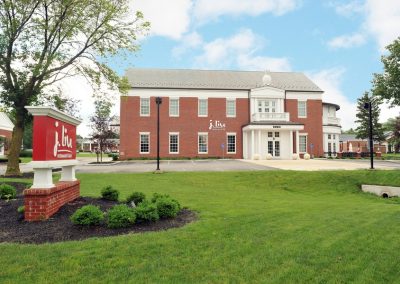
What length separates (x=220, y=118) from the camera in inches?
1490

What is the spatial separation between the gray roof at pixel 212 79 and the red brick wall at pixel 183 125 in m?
1.78

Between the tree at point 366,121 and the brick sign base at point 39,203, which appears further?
the tree at point 366,121

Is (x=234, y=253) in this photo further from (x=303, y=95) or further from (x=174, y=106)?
(x=303, y=95)

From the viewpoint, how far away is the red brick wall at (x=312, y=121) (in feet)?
129

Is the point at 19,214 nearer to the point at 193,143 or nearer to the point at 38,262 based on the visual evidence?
the point at 38,262

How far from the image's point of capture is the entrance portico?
35000mm

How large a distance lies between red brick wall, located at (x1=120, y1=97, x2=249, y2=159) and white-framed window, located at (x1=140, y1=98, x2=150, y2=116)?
0.36 metres

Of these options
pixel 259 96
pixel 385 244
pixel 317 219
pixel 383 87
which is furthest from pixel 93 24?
pixel 383 87

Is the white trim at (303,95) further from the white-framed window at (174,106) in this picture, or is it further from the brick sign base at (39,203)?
the brick sign base at (39,203)

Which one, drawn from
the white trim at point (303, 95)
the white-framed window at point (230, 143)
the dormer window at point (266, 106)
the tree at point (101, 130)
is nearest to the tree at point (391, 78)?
the white trim at point (303, 95)

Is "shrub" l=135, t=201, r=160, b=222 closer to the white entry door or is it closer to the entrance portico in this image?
the entrance portico

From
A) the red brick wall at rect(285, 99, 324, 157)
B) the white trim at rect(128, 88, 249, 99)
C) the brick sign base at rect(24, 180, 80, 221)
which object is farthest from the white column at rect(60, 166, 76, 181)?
the red brick wall at rect(285, 99, 324, 157)

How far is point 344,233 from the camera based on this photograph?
19.3 ft

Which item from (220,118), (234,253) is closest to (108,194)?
(234,253)
